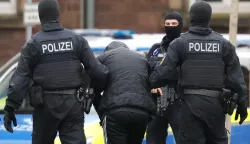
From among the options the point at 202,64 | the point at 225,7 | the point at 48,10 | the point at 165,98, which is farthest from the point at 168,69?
the point at 225,7

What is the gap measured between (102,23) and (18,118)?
819 centimetres

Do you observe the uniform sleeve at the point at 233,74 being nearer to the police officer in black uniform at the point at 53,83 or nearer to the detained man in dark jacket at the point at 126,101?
the detained man in dark jacket at the point at 126,101

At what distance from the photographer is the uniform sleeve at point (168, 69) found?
19.7 ft

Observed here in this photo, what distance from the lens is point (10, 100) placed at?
599cm

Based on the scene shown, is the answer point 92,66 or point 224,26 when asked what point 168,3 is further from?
point 92,66

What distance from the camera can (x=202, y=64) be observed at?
235 inches

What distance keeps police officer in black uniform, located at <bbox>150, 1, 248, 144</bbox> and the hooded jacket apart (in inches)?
5.0

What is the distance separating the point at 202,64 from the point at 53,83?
128 centimetres

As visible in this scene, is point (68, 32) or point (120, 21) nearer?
point (68, 32)

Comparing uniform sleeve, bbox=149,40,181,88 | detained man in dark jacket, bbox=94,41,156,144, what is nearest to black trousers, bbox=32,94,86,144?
detained man in dark jacket, bbox=94,41,156,144

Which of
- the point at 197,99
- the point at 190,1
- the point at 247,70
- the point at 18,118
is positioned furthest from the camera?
the point at 190,1

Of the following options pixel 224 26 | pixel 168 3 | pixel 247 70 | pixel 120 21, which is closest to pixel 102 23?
pixel 120 21

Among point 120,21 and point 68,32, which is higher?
point 68,32

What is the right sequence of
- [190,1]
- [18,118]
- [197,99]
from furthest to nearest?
1. [190,1]
2. [18,118]
3. [197,99]
